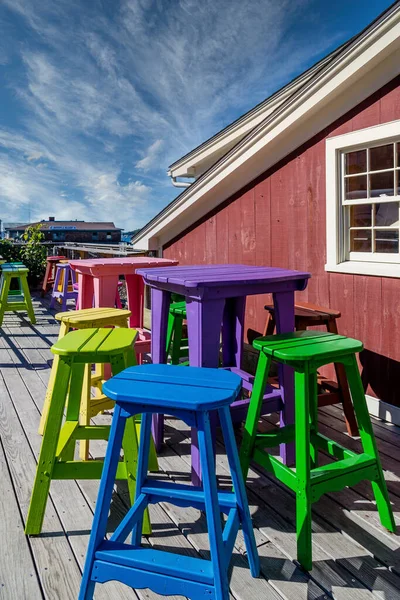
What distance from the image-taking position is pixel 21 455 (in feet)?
7.91

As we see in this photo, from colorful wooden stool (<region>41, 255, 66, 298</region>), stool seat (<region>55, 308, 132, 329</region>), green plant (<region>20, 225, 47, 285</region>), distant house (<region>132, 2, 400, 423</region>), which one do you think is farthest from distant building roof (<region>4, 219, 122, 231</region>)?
stool seat (<region>55, 308, 132, 329</region>)

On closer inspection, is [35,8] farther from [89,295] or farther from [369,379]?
[369,379]

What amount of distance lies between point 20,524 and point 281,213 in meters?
2.80

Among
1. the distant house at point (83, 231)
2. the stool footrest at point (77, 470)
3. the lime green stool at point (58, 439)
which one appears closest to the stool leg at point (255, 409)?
the lime green stool at point (58, 439)

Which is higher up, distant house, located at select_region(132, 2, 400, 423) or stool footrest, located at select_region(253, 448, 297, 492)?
distant house, located at select_region(132, 2, 400, 423)

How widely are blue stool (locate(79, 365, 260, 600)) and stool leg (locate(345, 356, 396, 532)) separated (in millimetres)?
590

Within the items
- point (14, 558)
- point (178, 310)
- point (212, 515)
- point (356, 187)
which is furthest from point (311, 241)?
point (14, 558)

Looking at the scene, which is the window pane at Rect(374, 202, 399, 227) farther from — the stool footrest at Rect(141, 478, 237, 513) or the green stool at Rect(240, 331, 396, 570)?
the stool footrest at Rect(141, 478, 237, 513)

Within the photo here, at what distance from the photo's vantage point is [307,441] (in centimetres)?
161

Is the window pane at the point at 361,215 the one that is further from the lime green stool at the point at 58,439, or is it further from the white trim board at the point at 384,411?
the lime green stool at the point at 58,439

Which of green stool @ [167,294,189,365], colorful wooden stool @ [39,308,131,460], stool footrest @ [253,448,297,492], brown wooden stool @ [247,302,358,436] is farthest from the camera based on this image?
green stool @ [167,294,189,365]

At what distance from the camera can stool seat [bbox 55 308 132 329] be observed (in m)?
2.43

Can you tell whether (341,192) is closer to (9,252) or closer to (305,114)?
(305,114)

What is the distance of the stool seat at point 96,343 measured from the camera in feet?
5.85
